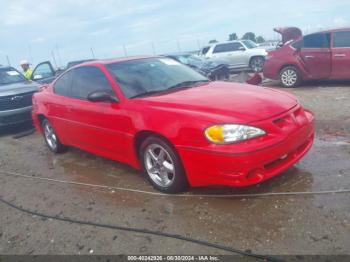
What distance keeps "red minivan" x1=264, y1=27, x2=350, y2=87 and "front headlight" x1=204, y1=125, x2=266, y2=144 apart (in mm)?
7694

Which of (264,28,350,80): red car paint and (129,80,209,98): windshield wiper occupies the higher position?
(129,80,209,98): windshield wiper

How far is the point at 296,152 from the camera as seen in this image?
13.3 ft

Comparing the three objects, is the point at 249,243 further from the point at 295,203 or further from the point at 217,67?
the point at 217,67

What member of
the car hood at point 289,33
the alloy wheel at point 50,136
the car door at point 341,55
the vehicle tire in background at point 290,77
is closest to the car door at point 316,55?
the car door at point 341,55

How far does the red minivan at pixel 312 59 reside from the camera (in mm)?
10117

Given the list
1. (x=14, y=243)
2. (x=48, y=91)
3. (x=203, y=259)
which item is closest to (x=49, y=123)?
(x=48, y=91)

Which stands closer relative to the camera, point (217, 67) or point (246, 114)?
point (246, 114)

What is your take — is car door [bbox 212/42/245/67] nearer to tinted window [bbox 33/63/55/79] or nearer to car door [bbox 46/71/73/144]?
tinted window [bbox 33/63/55/79]

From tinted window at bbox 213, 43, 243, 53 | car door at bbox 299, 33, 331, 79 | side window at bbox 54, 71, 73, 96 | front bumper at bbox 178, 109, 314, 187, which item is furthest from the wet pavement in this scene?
tinted window at bbox 213, 43, 243, 53

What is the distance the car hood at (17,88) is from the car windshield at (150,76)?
15.8 feet

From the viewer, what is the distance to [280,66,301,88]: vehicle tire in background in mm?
10966

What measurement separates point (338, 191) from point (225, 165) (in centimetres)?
129

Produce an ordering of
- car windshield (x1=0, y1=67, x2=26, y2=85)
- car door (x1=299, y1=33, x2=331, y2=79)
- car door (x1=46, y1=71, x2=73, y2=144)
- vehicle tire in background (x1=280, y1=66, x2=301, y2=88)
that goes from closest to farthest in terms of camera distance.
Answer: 1. car door (x1=46, y1=71, x2=73, y2=144)
2. car windshield (x1=0, y1=67, x2=26, y2=85)
3. car door (x1=299, y1=33, x2=331, y2=79)
4. vehicle tire in background (x1=280, y1=66, x2=301, y2=88)

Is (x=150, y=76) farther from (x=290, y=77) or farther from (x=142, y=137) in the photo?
(x=290, y=77)
